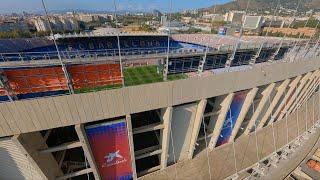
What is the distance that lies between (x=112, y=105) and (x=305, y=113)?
2807cm

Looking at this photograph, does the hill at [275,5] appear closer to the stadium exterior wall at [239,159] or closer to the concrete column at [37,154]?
the stadium exterior wall at [239,159]

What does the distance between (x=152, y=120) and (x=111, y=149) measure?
23.5 feet

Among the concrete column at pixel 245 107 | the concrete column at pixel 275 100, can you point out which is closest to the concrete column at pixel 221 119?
the concrete column at pixel 245 107

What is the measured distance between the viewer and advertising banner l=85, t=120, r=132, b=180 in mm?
12188

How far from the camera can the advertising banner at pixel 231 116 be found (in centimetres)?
1631

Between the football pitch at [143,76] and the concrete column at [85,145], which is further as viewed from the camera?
the football pitch at [143,76]

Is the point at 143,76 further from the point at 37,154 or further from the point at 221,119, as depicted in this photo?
the point at 37,154

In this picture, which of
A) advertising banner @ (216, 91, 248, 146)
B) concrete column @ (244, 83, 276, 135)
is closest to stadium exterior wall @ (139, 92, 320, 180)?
advertising banner @ (216, 91, 248, 146)

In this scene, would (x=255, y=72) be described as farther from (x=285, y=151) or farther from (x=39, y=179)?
(x=39, y=179)

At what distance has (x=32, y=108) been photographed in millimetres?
9852

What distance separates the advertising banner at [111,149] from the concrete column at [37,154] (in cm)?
279

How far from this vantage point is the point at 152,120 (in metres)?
19.9

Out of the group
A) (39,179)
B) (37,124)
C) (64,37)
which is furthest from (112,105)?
(64,37)

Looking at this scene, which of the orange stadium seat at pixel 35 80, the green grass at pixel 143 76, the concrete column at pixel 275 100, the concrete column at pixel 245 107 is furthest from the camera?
the green grass at pixel 143 76
